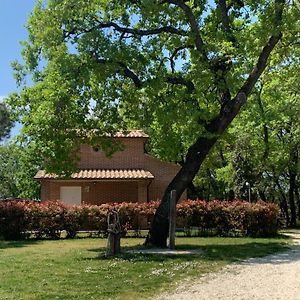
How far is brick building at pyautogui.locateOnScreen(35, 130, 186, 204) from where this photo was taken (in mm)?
30678

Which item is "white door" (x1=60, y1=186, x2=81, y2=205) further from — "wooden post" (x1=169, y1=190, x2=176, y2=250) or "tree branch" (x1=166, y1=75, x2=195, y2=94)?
"tree branch" (x1=166, y1=75, x2=195, y2=94)

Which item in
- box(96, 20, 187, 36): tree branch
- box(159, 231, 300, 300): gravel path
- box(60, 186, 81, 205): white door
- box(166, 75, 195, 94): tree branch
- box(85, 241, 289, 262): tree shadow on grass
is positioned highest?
box(96, 20, 187, 36): tree branch

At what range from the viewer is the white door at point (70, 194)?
103 feet

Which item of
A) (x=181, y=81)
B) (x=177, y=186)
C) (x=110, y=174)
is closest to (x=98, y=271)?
(x=177, y=186)

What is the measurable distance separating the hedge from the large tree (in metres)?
6.22

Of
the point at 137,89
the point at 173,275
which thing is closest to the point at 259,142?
the point at 137,89

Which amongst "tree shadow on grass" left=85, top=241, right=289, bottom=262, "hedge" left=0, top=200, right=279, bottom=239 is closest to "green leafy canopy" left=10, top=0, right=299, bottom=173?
"tree shadow on grass" left=85, top=241, right=289, bottom=262

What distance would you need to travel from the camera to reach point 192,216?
80.3 ft

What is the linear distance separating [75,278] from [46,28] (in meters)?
8.74

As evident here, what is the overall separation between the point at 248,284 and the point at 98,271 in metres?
3.42

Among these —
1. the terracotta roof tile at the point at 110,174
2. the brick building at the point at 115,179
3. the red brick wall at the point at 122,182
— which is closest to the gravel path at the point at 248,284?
the terracotta roof tile at the point at 110,174

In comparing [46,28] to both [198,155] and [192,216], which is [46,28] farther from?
[192,216]

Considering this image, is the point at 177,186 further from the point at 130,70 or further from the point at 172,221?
the point at 130,70

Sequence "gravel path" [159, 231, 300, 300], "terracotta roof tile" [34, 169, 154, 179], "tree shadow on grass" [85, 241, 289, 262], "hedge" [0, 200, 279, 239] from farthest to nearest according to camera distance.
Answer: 1. "terracotta roof tile" [34, 169, 154, 179]
2. "hedge" [0, 200, 279, 239]
3. "tree shadow on grass" [85, 241, 289, 262]
4. "gravel path" [159, 231, 300, 300]
